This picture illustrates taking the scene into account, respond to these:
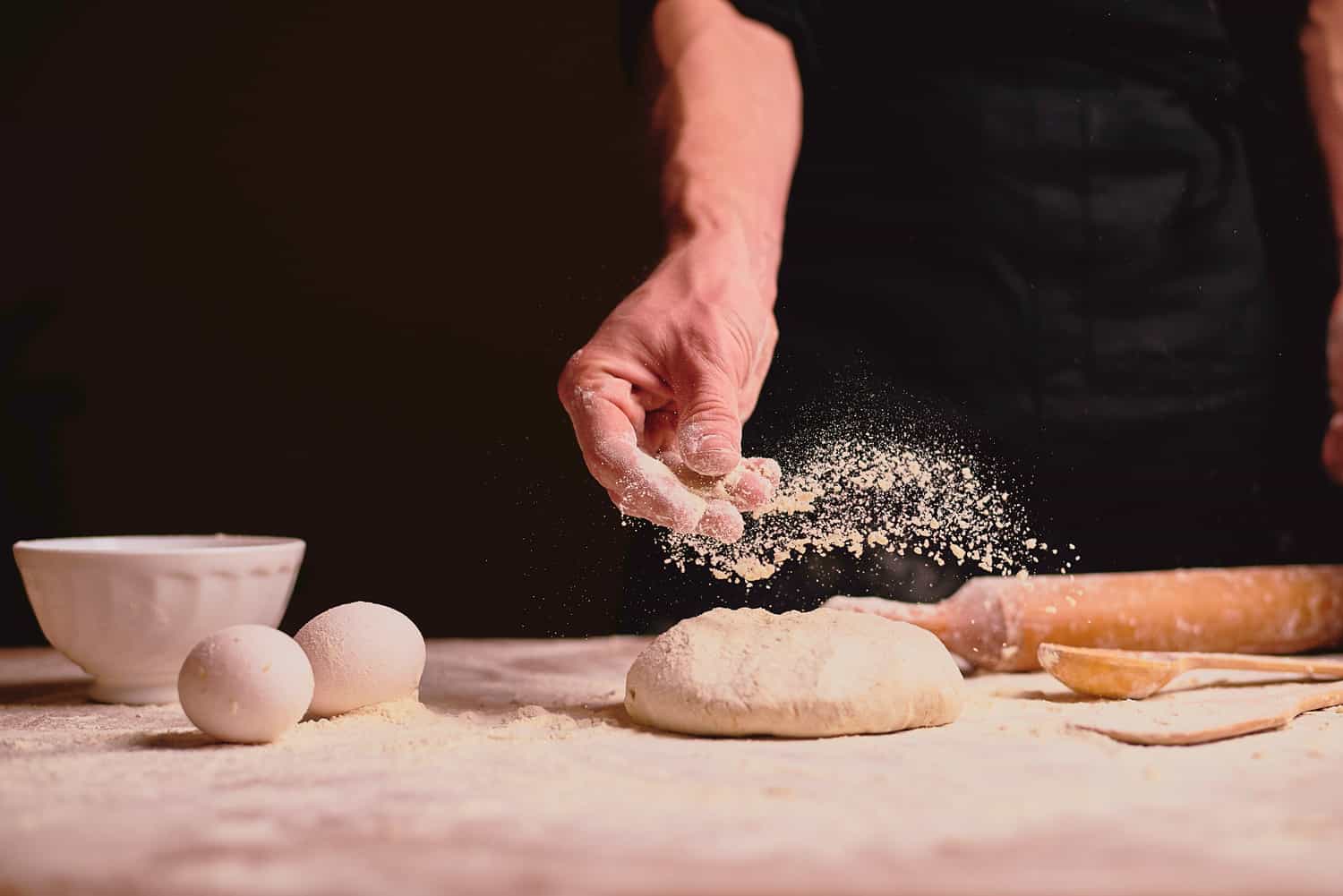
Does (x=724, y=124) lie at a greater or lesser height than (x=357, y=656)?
greater

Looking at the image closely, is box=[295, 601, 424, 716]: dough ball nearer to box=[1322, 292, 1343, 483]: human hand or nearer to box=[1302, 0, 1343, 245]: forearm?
box=[1322, 292, 1343, 483]: human hand

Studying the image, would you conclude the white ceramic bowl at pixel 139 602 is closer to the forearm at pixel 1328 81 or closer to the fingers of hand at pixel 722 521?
the fingers of hand at pixel 722 521

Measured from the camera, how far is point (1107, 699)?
53.6 inches

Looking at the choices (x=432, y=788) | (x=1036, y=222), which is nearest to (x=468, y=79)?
(x=1036, y=222)

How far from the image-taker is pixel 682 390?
150 centimetres

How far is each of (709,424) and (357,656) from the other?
0.47 metres

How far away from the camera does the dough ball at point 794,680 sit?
3.63 ft

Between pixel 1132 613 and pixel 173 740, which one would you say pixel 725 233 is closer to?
pixel 1132 613

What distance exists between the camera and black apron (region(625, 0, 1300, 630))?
189cm

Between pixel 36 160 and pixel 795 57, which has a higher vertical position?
pixel 795 57

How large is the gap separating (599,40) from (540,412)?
2.48 ft

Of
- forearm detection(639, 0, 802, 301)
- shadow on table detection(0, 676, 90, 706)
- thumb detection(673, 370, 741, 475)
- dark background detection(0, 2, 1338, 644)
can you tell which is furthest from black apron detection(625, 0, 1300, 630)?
shadow on table detection(0, 676, 90, 706)

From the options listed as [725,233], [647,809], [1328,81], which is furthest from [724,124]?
[647,809]

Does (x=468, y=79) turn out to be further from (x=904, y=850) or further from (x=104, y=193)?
(x=904, y=850)
